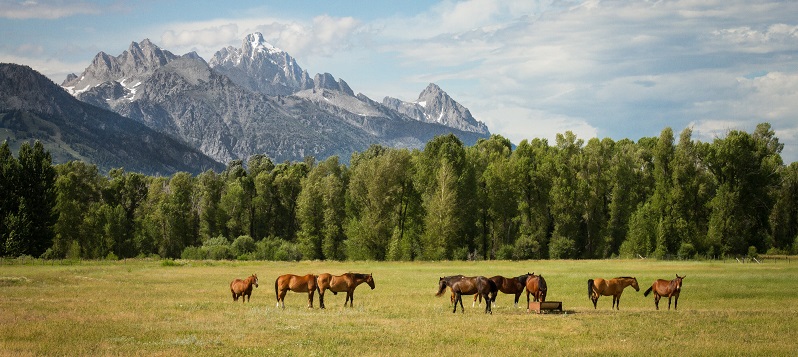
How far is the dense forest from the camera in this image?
8906 centimetres

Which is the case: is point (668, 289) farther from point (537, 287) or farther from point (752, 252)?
point (752, 252)

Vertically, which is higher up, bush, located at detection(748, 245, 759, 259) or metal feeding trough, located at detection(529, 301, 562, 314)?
bush, located at detection(748, 245, 759, 259)

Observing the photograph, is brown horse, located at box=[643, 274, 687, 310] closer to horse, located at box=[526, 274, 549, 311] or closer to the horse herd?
the horse herd

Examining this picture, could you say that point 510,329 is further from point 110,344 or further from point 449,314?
point 110,344

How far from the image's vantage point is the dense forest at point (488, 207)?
89062mm

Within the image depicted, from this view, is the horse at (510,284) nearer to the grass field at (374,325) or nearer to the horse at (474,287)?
the grass field at (374,325)

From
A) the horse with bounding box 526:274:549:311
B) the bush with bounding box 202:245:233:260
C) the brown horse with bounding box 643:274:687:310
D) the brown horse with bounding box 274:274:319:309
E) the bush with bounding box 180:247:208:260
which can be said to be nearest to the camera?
the horse with bounding box 526:274:549:311

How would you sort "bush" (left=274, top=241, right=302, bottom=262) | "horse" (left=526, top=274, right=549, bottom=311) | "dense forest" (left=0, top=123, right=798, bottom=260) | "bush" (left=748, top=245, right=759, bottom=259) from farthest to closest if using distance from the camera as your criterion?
"bush" (left=274, top=241, right=302, bottom=262) → "dense forest" (left=0, top=123, right=798, bottom=260) → "bush" (left=748, top=245, right=759, bottom=259) → "horse" (left=526, top=274, right=549, bottom=311)

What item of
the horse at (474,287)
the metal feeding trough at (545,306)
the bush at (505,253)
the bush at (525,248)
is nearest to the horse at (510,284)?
the horse at (474,287)

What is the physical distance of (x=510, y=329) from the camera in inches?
992

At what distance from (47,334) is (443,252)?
7186 centimetres

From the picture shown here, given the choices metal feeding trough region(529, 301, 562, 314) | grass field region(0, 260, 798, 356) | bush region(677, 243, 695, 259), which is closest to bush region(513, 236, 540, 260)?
bush region(677, 243, 695, 259)

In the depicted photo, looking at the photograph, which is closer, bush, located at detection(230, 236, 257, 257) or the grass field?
the grass field

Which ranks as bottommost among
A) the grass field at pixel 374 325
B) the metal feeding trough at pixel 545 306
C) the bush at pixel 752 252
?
the grass field at pixel 374 325
